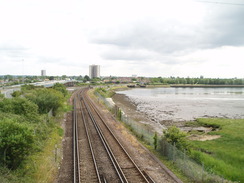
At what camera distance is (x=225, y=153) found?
73.4 feet

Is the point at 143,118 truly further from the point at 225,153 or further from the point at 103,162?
the point at 103,162

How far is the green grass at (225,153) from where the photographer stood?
1698cm

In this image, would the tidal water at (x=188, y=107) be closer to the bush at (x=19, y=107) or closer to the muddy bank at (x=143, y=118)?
the muddy bank at (x=143, y=118)

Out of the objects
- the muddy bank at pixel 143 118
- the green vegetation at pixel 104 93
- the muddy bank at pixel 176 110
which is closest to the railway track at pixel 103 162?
the muddy bank at pixel 143 118

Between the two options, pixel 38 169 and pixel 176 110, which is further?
pixel 176 110

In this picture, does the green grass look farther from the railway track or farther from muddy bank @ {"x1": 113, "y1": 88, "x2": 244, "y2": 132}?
muddy bank @ {"x1": 113, "y1": 88, "x2": 244, "y2": 132}

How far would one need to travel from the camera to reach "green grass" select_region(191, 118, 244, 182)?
17.0 meters

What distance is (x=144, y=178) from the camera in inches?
558

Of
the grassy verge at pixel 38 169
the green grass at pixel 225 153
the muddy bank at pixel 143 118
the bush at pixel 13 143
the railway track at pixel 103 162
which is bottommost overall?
the muddy bank at pixel 143 118

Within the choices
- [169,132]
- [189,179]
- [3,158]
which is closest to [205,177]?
[189,179]

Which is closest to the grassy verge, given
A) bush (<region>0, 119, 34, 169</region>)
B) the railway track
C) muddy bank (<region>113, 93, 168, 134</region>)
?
bush (<region>0, 119, 34, 169</region>)

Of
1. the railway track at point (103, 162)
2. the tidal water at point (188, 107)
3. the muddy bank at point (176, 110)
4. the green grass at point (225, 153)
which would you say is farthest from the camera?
the tidal water at point (188, 107)

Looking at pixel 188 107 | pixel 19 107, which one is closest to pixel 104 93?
pixel 188 107

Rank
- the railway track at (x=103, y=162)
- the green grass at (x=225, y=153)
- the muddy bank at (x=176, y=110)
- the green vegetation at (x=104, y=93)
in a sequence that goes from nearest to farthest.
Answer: the railway track at (x=103, y=162)
the green grass at (x=225, y=153)
the muddy bank at (x=176, y=110)
the green vegetation at (x=104, y=93)
